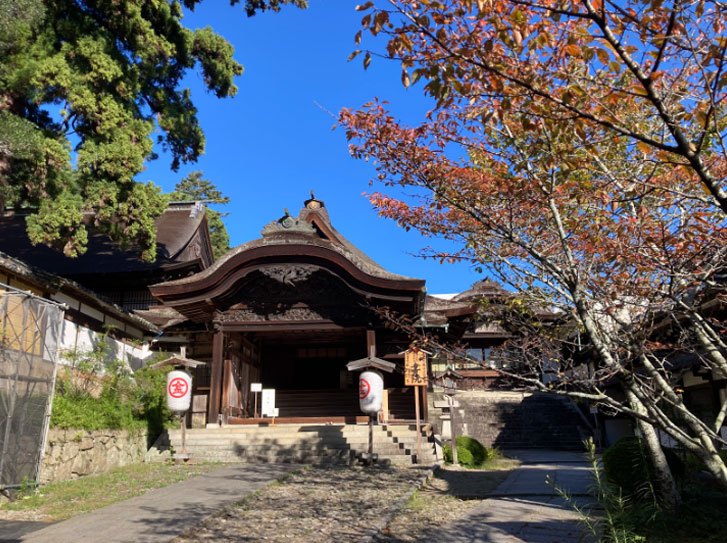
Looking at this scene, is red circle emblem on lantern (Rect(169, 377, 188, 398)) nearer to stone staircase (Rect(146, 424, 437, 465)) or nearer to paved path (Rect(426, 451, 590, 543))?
stone staircase (Rect(146, 424, 437, 465))

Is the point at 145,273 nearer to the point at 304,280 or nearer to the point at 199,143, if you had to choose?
the point at 199,143

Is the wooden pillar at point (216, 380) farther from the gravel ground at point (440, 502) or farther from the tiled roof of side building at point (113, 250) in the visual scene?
the gravel ground at point (440, 502)

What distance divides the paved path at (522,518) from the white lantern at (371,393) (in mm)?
2957

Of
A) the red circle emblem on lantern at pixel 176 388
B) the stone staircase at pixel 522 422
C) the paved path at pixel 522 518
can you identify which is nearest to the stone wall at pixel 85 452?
the red circle emblem on lantern at pixel 176 388

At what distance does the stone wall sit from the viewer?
863 cm

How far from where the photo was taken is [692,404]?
10.9 metres

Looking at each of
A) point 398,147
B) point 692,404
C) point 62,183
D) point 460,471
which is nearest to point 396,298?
point 460,471

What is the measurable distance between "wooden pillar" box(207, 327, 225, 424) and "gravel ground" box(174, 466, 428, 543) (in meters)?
4.52

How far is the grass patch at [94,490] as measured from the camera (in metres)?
6.72

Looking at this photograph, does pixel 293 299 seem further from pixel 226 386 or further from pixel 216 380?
pixel 226 386

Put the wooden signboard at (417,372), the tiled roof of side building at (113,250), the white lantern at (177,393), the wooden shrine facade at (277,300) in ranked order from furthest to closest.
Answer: the tiled roof of side building at (113,250) < the wooden shrine facade at (277,300) < the wooden signboard at (417,372) < the white lantern at (177,393)

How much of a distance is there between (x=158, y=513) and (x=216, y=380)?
767 cm

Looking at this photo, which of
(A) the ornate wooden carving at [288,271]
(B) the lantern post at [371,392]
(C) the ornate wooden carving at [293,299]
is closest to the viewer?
(B) the lantern post at [371,392]

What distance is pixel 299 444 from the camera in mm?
11977
